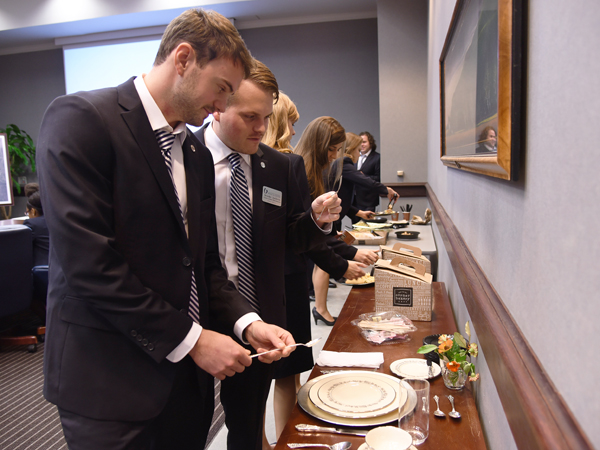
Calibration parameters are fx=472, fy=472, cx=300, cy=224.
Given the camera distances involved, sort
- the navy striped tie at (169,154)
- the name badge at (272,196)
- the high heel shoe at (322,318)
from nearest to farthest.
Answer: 1. the navy striped tie at (169,154)
2. the name badge at (272,196)
3. the high heel shoe at (322,318)

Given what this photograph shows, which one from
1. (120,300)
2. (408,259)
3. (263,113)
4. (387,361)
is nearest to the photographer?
(120,300)

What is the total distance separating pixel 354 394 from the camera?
1152mm

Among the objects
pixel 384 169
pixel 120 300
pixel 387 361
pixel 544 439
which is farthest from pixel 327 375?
pixel 384 169

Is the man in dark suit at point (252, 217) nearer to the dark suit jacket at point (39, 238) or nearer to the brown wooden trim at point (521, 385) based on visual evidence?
the brown wooden trim at point (521, 385)

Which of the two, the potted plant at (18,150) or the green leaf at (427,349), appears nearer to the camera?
the green leaf at (427,349)

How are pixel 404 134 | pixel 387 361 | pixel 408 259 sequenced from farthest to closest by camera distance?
pixel 404 134
pixel 408 259
pixel 387 361

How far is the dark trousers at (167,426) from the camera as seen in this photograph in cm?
100

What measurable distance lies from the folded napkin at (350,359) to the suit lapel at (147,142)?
0.60 metres

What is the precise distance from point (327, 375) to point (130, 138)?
779 mm

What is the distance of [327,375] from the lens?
127 centimetres

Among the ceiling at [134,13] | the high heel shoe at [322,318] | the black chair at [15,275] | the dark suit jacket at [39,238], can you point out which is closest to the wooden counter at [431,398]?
the high heel shoe at [322,318]

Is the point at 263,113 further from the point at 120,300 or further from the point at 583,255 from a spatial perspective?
the point at 583,255

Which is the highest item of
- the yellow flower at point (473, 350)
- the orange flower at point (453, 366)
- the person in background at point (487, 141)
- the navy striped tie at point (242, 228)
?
the person in background at point (487, 141)

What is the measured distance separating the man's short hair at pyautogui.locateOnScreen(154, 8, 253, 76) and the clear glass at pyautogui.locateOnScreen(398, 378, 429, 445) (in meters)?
0.86
